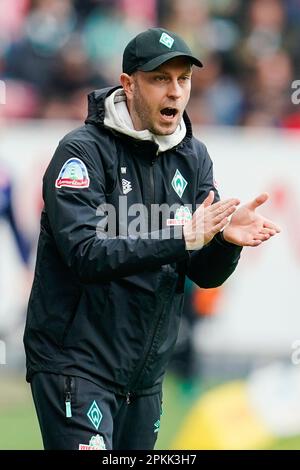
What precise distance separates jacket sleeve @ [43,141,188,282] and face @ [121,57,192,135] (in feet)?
1.30

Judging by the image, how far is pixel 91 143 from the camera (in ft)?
18.2

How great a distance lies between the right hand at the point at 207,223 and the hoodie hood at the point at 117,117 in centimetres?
56

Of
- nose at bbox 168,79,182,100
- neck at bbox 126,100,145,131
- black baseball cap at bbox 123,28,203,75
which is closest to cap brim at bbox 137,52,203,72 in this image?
black baseball cap at bbox 123,28,203,75

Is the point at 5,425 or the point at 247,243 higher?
the point at 247,243

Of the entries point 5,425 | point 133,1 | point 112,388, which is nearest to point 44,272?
point 112,388

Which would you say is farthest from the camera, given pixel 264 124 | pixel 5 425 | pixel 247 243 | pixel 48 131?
pixel 264 124

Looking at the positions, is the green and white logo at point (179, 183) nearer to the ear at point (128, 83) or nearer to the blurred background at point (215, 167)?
the ear at point (128, 83)

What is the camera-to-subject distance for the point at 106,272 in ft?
17.3

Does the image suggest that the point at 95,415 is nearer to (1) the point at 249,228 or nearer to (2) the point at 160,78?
(1) the point at 249,228

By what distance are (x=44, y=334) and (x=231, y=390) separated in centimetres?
465

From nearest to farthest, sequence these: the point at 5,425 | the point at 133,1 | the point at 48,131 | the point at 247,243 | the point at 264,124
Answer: the point at 247,243
the point at 5,425
the point at 48,131
the point at 264,124
the point at 133,1

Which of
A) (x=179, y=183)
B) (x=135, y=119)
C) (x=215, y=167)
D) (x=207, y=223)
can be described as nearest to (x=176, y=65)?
(x=135, y=119)

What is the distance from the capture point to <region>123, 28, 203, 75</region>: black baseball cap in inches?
218

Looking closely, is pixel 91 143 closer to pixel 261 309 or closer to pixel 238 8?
pixel 261 309
